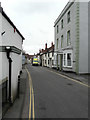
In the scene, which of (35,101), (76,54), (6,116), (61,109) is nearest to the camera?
(6,116)

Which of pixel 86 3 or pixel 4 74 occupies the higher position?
pixel 86 3

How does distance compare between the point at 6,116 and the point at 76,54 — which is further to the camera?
the point at 76,54

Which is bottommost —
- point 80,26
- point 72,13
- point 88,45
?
point 88,45

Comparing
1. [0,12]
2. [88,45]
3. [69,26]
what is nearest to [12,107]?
[0,12]

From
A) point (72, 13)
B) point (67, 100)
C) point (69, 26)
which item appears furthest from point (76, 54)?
point (67, 100)

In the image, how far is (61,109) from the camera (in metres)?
4.70

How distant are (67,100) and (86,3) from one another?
591 inches

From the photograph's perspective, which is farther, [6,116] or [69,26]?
[69,26]

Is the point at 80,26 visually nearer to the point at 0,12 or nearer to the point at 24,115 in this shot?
the point at 0,12

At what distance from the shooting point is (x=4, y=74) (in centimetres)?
487

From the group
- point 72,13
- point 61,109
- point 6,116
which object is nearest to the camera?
point 6,116

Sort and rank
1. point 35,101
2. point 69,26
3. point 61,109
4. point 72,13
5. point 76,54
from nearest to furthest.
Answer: point 61,109, point 35,101, point 76,54, point 72,13, point 69,26

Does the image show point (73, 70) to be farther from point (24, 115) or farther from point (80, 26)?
point (24, 115)

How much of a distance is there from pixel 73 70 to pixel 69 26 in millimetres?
7406
